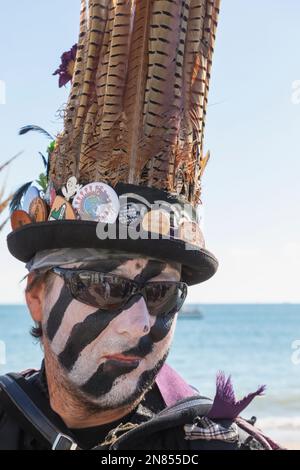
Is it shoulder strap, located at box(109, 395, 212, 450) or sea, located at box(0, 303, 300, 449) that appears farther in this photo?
sea, located at box(0, 303, 300, 449)

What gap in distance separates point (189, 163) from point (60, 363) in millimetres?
834

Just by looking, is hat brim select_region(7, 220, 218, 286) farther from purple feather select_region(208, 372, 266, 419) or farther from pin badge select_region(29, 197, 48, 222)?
purple feather select_region(208, 372, 266, 419)

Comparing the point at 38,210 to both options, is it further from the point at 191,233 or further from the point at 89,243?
the point at 191,233

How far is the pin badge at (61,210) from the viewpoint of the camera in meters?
3.05

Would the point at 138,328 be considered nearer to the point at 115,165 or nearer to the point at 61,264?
the point at 61,264

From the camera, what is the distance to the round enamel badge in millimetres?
2994

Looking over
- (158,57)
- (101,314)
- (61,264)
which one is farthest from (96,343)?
(158,57)

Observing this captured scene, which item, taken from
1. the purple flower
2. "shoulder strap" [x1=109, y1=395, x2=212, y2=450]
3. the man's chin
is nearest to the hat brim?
the man's chin

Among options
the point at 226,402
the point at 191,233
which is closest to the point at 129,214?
the point at 191,233

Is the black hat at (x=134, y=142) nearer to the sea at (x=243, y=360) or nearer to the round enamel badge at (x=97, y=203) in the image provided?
the round enamel badge at (x=97, y=203)

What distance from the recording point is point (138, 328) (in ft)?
9.75

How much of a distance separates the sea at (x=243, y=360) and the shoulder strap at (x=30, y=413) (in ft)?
6.85

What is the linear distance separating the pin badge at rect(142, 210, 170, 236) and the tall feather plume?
0.12 meters

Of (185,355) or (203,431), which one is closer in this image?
(203,431)
